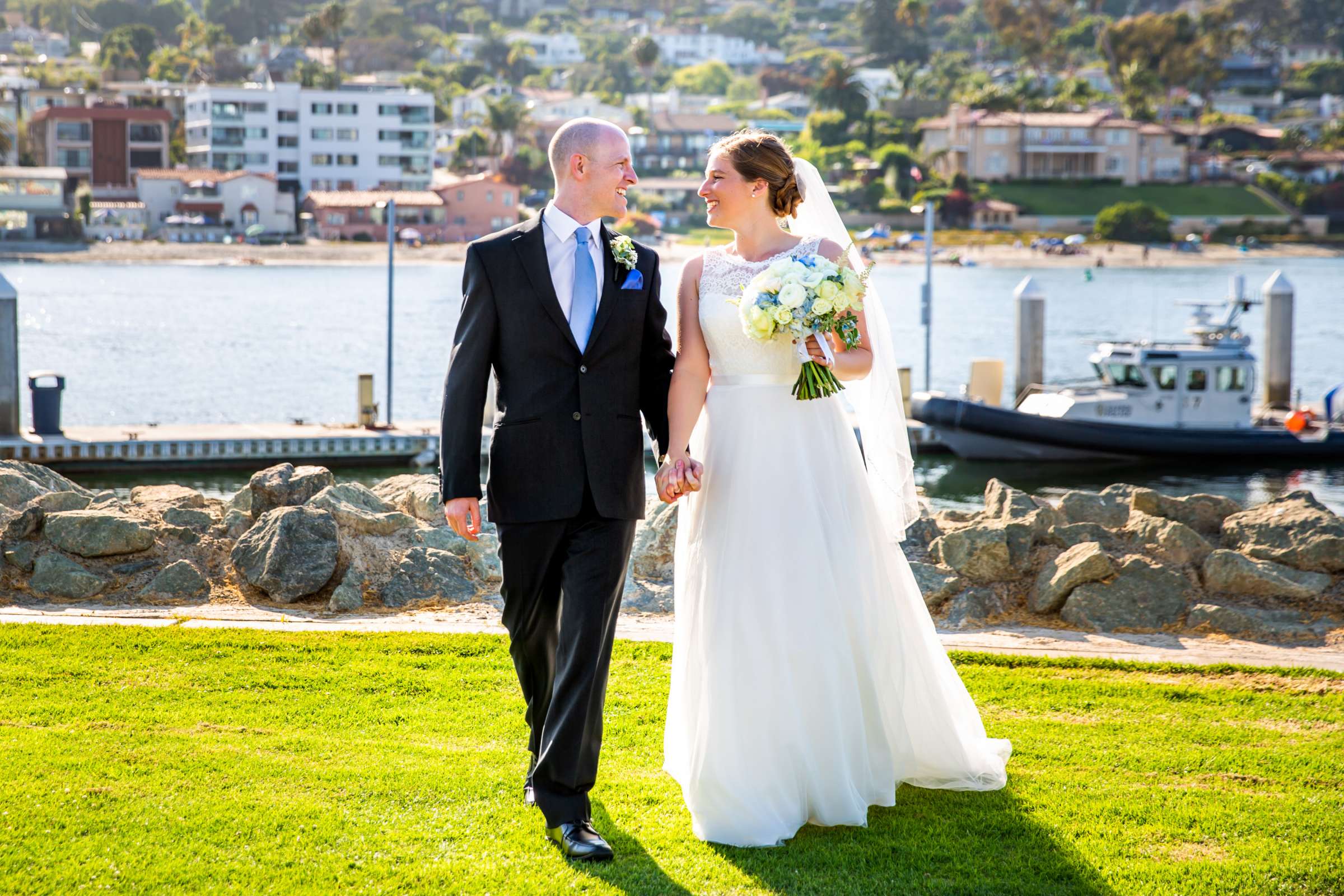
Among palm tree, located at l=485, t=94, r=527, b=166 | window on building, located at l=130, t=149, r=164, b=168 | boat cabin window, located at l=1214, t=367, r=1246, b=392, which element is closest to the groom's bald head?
boat cabin window, located at l=1214, t=367, r=1246, b=392

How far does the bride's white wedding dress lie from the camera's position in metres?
4.12

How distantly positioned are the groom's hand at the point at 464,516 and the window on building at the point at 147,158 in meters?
106

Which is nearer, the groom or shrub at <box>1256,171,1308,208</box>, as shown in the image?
the groom

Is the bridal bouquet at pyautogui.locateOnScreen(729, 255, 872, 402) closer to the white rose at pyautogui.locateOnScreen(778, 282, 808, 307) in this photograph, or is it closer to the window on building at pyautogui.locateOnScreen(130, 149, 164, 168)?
the white rose at pyautogui.locateOnScreen(778, 282, 808, 307)

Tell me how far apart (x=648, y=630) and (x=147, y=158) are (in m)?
105

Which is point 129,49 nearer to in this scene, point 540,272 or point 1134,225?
point 1134,225

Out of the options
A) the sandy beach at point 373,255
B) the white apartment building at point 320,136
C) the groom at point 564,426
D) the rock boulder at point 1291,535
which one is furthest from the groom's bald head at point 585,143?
the white apartment building at point 320,136

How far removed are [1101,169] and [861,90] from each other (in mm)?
29062

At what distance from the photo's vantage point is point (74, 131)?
10081 centimetres

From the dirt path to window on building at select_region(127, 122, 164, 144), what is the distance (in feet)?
340

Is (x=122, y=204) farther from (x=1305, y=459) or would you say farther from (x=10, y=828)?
(x=10, y=828)

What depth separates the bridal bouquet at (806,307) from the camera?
4.16 m

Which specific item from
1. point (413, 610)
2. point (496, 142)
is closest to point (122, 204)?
point (496, 142)

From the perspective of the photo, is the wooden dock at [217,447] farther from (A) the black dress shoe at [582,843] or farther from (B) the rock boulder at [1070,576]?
(A) the black dress shoe at [582,843]
